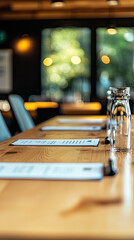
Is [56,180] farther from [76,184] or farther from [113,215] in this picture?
[113,215]

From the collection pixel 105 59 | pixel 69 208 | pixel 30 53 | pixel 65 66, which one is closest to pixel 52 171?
pixel 69 208

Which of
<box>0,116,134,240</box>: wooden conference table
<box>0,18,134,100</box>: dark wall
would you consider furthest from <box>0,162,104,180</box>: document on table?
<box>0,18,134,100</box>: dark wall

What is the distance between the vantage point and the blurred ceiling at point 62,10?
669 cm

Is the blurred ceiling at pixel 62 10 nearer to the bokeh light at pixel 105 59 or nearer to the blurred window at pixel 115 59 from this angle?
the blurred window at pixel 115 59

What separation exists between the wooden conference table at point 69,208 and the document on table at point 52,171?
3 cm

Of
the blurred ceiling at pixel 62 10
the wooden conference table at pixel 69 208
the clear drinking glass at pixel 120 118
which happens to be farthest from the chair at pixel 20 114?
the blurred ceiling at pixel 62 10

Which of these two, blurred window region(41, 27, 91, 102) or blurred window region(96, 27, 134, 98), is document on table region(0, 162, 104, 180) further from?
blurred window region(41, 27, 91, 102)

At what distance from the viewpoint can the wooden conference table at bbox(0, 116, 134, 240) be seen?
1.68 feet

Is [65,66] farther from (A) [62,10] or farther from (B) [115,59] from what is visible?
(A) [62,10]

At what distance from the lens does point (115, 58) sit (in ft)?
26.9

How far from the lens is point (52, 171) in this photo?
2.98 ft

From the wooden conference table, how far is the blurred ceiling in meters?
6.25

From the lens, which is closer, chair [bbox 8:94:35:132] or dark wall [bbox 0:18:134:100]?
chair [bbox 8:94:35:132]

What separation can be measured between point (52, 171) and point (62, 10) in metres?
6.76
